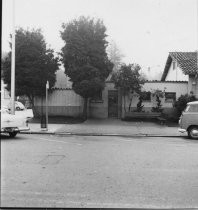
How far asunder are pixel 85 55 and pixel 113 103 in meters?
5.28

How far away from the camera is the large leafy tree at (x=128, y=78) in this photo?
26938mm

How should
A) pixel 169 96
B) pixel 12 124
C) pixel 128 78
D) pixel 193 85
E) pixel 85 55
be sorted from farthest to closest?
pixel 169 96 → pixel 193 85 → pixel 128 78 → pixel 85 55 → pixel 12 124

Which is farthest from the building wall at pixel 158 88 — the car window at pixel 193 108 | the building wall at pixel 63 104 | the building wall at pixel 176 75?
the car window at pixel 193 108

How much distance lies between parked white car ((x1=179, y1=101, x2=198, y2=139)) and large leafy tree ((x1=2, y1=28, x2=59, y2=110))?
40.0 feet

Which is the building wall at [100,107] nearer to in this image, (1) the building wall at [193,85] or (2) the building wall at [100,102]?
(2) the building wall at [100,102]

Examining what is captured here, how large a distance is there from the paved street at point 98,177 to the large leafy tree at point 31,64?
13726 millimetres

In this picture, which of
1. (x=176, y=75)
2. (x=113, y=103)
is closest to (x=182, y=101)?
(x=113, y=103)

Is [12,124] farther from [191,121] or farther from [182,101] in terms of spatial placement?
[182,101]

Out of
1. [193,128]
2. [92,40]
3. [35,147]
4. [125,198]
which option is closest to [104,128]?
[193,128]

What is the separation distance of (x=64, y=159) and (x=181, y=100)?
18128mm

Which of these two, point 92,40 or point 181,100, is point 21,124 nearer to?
point 92,40

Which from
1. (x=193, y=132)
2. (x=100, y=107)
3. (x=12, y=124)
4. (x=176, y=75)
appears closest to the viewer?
(x=12, y=124)

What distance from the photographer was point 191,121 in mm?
17766

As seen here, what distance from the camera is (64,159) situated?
10508 mm
